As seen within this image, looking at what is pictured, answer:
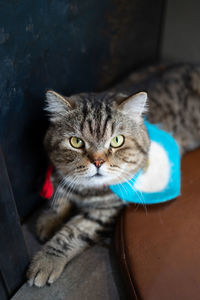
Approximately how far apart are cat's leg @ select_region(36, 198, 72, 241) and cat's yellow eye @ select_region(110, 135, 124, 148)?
1.36 feet

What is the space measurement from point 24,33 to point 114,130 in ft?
1.47

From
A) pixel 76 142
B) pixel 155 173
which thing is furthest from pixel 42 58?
pixel 155 173

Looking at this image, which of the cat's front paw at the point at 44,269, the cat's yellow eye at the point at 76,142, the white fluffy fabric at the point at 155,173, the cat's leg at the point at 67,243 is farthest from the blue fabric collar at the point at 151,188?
the cat's front paw at the point at 44,269

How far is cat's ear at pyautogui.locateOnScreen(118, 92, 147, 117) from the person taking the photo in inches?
40.1

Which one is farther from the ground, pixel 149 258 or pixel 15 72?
pixel 15 72

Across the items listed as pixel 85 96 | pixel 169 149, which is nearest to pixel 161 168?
pixel 169 149

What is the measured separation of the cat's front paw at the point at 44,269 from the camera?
1.05m

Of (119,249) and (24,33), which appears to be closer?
(24,33)

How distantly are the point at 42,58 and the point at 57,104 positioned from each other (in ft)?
0.64

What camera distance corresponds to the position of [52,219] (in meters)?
1.30

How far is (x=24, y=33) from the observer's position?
0.98 meters

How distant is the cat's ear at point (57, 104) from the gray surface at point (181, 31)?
119 centimetres

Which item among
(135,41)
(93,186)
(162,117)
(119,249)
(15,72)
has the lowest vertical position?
(119,249)

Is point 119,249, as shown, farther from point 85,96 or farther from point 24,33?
point 24,33
